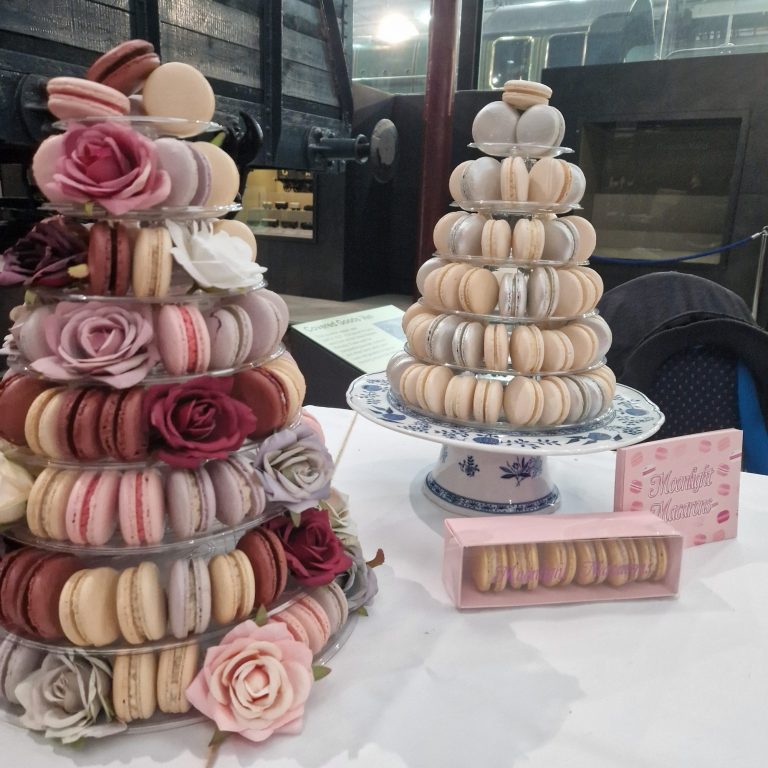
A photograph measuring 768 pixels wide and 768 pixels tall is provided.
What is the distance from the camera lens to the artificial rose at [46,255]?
60cm

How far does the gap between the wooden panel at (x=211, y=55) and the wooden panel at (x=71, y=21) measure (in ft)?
0.70

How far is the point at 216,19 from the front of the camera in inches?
110

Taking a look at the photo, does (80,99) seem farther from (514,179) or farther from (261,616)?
(514,179)

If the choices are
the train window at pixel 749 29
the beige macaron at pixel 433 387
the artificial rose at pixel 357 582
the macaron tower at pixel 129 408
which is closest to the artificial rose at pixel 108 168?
the macaron tower at pixel 129 408

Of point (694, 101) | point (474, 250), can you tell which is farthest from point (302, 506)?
point (694, 101)

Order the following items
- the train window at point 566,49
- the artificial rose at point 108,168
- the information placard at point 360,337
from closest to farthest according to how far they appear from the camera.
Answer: the artificial rose at point 108,168
the information placard at point 360,337
the train window at point 566,49

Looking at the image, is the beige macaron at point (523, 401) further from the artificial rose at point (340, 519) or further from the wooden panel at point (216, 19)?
the wooden panel at point (216, 19)

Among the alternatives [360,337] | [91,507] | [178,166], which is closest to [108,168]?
[178,166]

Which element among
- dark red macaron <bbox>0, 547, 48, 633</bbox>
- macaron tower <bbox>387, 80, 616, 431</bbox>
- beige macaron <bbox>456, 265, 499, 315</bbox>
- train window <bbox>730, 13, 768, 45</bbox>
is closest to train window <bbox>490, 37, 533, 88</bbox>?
train window <bbox>730, 13, 768, 45</bbox>

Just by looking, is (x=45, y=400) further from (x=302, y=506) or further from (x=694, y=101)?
(x=694, y=101)

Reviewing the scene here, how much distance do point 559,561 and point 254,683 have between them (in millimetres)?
423

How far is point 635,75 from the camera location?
13.2ft

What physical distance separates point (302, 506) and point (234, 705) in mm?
186

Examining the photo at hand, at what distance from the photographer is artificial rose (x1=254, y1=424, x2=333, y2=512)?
26.0 inches
